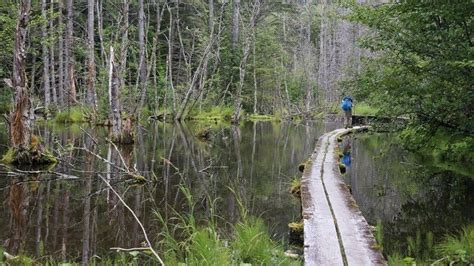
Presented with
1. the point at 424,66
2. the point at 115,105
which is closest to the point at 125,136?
the point at 115,105

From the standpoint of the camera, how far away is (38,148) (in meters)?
10.9

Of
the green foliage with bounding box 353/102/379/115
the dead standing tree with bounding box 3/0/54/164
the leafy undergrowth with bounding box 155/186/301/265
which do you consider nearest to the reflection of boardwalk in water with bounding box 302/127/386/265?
the leafy undergrowth with bounding box 155/186/301/265

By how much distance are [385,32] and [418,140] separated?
2.26 meters

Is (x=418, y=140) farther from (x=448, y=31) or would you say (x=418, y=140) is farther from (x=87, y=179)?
(x=87, y=179)

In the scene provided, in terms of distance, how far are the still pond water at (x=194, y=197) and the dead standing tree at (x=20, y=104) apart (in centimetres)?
66

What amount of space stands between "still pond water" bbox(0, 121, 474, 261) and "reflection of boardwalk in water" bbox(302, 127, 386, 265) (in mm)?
474

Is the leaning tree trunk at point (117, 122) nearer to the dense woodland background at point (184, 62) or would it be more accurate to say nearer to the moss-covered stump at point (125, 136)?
the moss-covered stump at point (125, 136)

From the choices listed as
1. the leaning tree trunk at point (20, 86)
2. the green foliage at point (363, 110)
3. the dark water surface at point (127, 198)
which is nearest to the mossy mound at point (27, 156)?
the leaning tree trunk at point (20, 86)

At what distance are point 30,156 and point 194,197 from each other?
175 inches

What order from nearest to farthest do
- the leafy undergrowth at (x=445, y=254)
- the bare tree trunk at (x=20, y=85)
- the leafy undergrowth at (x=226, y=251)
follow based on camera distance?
the leafy undergrowth at (x=226, y=251), the leafy undergrowth at (x=445, y=254), the bare tree trunk at (x=20, y=85)

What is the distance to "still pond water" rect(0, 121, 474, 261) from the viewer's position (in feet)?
20.4

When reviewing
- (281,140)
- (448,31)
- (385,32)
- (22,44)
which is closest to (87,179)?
(22,44)

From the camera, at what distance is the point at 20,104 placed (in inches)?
410

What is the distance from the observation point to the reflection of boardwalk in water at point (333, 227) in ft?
15.4
